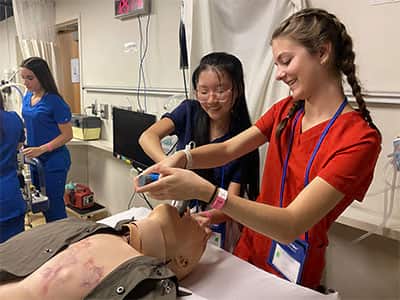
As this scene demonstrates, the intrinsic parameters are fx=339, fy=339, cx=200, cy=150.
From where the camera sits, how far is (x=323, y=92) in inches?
36.4

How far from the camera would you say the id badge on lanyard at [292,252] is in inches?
36.0

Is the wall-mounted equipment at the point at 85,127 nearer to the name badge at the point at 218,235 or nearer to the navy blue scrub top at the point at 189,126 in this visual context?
the navy blue scrub top at the point at 189,126

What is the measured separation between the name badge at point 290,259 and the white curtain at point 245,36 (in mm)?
737

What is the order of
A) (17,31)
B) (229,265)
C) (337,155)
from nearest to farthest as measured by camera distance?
(337,155) → (229,265) → (17,31)

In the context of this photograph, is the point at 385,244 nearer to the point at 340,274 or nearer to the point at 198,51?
the point at 340,274

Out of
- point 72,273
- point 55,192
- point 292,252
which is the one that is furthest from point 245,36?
point 55,192

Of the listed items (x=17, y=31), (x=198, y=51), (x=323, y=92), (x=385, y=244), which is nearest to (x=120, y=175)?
(x=17, y=31)

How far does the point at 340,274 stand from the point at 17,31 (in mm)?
2920

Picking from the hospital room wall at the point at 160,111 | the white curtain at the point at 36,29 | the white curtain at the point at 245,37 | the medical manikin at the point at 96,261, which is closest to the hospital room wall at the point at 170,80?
the hospital room wall at the point at 160,111

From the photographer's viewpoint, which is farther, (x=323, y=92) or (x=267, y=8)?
(x=267, y=8)

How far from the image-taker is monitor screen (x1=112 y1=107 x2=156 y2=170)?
7.73 ft

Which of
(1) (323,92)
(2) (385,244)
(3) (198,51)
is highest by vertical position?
(3) (198,51)

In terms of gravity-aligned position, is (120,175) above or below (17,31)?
below

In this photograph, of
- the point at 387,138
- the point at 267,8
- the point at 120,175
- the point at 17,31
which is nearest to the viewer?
the point at 387,138
